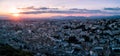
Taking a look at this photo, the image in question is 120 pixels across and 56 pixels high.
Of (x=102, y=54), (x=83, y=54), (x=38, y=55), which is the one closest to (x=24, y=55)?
(x=38, y=55)

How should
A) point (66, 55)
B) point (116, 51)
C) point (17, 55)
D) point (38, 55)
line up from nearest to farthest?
1. point (17, 55)
2. point (38, 55)
3. point (66, 55)
4. point (116, 51)

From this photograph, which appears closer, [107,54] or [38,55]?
[38,55]

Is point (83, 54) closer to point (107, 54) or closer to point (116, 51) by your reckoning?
point (107, 54)

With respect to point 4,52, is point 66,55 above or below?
below

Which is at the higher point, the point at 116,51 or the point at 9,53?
the point at 9,53

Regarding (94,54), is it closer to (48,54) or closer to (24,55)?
(48,54)

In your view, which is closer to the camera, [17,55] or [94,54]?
[17,55]

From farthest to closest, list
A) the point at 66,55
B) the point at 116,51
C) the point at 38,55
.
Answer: the point at 116,51
the point at 66,55
the point at 38,55

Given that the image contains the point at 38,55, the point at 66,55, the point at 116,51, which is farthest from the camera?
the point at 116,51

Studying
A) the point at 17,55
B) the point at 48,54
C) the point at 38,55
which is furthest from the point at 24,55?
the point at 48,54
